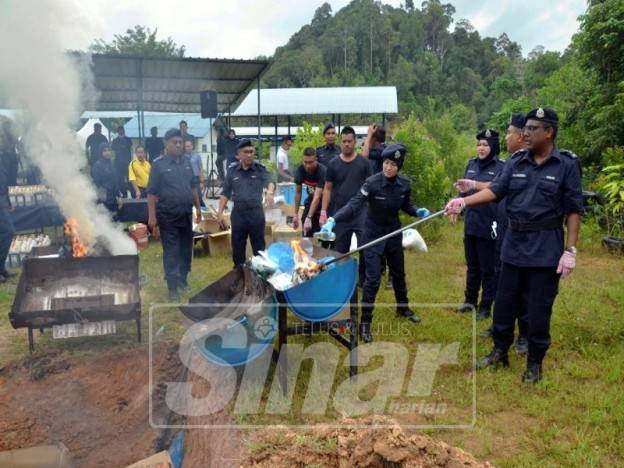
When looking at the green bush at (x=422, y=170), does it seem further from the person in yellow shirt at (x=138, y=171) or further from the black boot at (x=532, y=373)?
the black boot at (x=532, y=373)

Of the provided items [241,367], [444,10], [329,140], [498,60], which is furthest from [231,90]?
[444,10]

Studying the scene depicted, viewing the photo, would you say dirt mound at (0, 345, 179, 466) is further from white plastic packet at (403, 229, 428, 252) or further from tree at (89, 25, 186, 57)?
tree at (89, 25, 186, 57)

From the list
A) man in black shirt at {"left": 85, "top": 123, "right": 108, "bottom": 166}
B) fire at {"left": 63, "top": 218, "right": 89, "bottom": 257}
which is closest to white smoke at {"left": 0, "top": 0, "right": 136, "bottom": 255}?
fire at {"left": 63, "top": 218, "right": 89, "bottom": 257}

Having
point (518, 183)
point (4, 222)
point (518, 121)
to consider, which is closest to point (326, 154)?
point (518, 121)

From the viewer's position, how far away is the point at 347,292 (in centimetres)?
411

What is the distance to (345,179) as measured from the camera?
19.6ft

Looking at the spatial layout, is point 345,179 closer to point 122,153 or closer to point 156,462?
point 156,462

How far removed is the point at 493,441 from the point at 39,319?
12.6 ft

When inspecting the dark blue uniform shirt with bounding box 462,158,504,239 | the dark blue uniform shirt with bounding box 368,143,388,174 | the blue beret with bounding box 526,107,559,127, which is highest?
the blue beret with bounding box 526,107,559,127

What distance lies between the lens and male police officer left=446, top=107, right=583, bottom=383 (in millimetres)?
3900

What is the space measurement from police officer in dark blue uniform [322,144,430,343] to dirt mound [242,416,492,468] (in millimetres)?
2072

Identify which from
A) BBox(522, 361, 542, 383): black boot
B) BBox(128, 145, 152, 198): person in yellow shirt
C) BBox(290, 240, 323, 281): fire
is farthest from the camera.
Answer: BBox(128, 145, 152, 198): person in yellow shirt

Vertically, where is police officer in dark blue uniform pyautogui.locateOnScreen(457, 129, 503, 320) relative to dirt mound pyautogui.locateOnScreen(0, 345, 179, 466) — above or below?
above

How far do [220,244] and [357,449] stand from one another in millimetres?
6421
